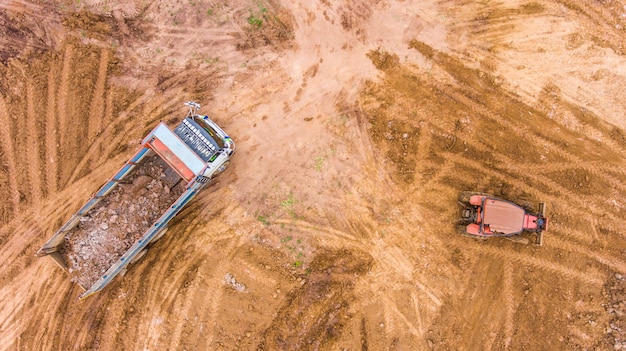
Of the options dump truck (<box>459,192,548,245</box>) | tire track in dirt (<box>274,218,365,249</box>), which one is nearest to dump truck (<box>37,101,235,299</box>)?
tire track in dirt (<box>274,218,365,249</box>)

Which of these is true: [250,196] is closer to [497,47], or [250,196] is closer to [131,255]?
[131,255]

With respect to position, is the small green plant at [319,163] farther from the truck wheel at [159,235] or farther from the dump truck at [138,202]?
the truck wheel at [159,235]

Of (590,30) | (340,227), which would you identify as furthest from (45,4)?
(590,30)

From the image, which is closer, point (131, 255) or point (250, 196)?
point (131, 255)

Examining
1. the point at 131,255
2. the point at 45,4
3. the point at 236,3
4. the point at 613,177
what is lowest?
the point at 613,177

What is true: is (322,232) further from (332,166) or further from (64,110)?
(64,110)

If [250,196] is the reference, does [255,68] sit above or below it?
above
